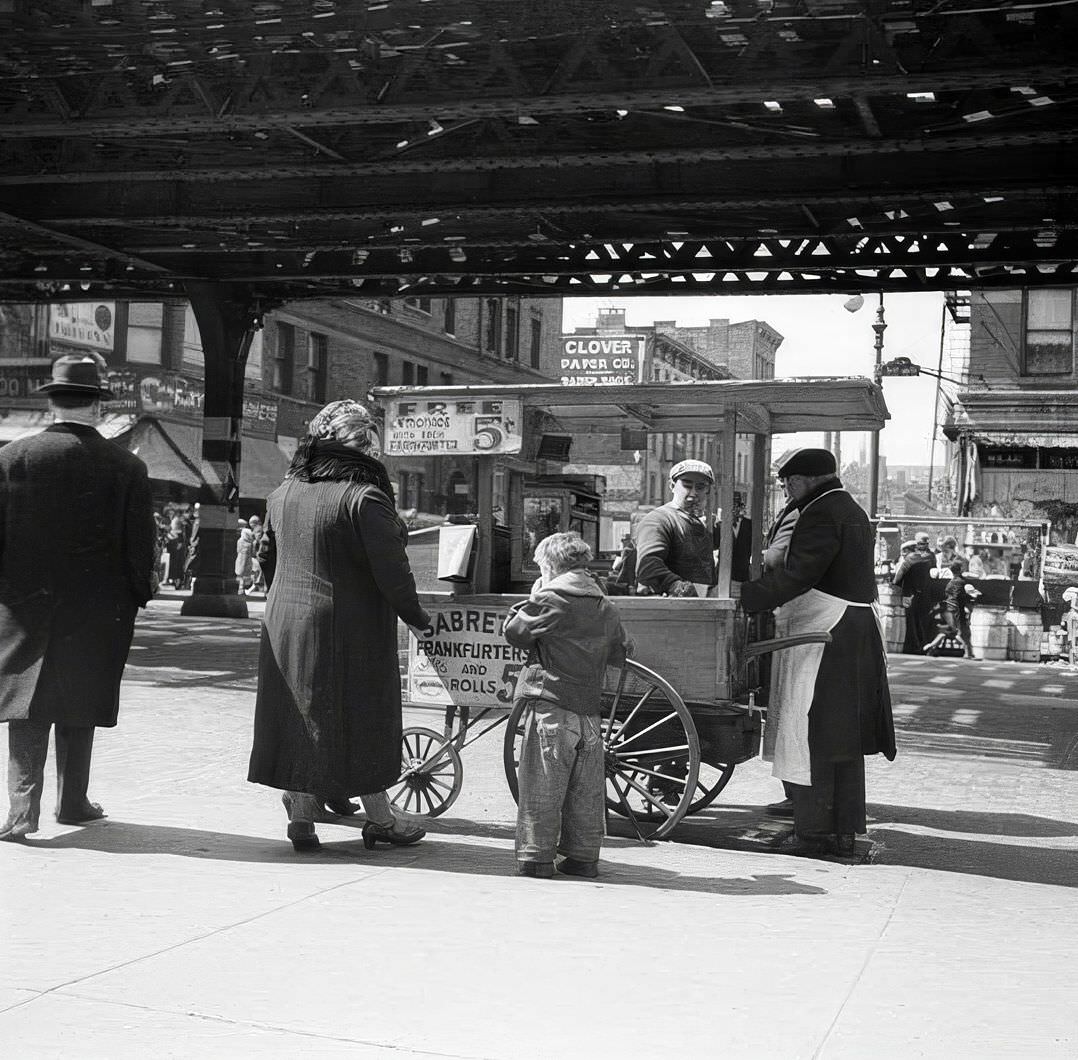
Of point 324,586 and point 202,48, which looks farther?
point 202,48

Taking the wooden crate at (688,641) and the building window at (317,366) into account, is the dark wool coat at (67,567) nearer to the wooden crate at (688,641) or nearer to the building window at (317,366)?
the wooden crate at (688,641)

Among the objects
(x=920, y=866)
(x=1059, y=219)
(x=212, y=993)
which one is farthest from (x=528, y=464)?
(x=1059, y=219)

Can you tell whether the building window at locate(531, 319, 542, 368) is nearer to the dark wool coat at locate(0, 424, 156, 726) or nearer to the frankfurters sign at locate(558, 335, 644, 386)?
the frankfurters sign at locate(558, 335, 644, 386)

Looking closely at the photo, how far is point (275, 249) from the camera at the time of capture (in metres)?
18.7

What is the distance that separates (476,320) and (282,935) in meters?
47.5

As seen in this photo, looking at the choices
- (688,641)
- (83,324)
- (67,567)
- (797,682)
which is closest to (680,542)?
(688,641)

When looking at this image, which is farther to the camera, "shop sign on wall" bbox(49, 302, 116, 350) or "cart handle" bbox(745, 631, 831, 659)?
"shop sign on wall" bbox(49, 302, 116, 350)

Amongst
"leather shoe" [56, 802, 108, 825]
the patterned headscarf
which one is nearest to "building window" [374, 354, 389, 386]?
"leather shoe" [56, 802, 108, 825]

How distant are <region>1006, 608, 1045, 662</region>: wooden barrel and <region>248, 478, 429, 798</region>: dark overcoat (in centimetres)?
1859

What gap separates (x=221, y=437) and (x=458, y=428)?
1620cm

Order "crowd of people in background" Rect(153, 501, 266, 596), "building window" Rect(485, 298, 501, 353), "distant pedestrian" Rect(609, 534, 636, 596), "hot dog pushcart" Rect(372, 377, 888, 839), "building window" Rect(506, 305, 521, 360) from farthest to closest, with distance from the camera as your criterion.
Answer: "building window" Rect(506, 305, 521, 360) → "building window" Rect(485, 298, 501, 353) → "crowd of people in background" Rect(153, 501, 266, 596) → "distant pedestrian" Rect(609, 534, 636, 596) → "hot dog pushcart" Rect(372, 377, 888, 839)

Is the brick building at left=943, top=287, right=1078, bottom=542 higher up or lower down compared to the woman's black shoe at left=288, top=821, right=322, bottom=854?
higher up

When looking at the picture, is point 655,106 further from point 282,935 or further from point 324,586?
point 282,935

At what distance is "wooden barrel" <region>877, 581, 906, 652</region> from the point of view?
23.4 metres
